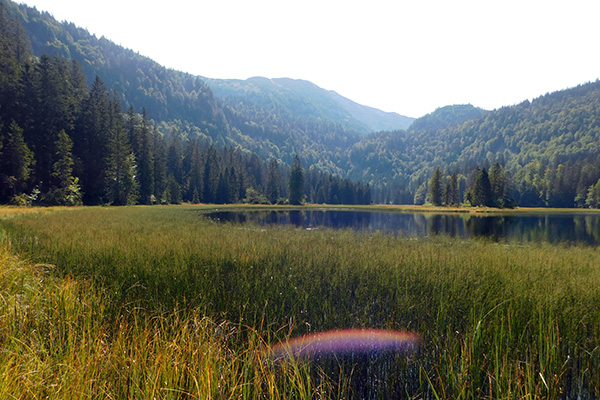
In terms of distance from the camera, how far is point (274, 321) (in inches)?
242

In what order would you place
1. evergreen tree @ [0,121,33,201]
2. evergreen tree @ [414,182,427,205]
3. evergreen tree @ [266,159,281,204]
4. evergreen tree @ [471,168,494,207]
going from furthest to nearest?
evergreen tree @ [414,182,427,205] < evergreen tree @ [266,159,281,204] < evergreen tree @ [471,168,494,207] < evergreen tree @ [0,121,33,201]

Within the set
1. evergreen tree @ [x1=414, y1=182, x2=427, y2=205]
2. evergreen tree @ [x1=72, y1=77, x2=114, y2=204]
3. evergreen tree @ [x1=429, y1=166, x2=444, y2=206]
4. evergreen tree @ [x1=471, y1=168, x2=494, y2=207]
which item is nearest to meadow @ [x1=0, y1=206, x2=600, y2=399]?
evergreen tree @ [x1=72, y1=77, x2=114, y2=204]

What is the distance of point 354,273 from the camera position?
358 inches

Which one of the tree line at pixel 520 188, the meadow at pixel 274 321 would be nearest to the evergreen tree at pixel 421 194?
the tree line at pixel 520 188

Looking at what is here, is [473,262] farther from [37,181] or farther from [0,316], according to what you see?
[37,181]

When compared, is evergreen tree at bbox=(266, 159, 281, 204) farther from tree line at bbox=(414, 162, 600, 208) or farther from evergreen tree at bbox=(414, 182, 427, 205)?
evergreen tree at bbox=(414, 182, 427, 205)

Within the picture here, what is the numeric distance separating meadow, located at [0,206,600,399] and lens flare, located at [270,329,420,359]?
199 millimetres

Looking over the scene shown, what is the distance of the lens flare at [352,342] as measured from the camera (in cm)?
530

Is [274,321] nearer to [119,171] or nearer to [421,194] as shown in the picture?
[119,171]

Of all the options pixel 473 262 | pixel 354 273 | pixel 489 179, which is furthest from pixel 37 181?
pixel 489 179

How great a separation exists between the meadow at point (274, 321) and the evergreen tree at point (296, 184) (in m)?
88.7

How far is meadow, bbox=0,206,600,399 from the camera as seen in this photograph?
345 centimetres

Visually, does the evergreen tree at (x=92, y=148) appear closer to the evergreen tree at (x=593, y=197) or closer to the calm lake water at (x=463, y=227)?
the calm lake water at (x=463, y=227)

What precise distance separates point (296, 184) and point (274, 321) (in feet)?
312
